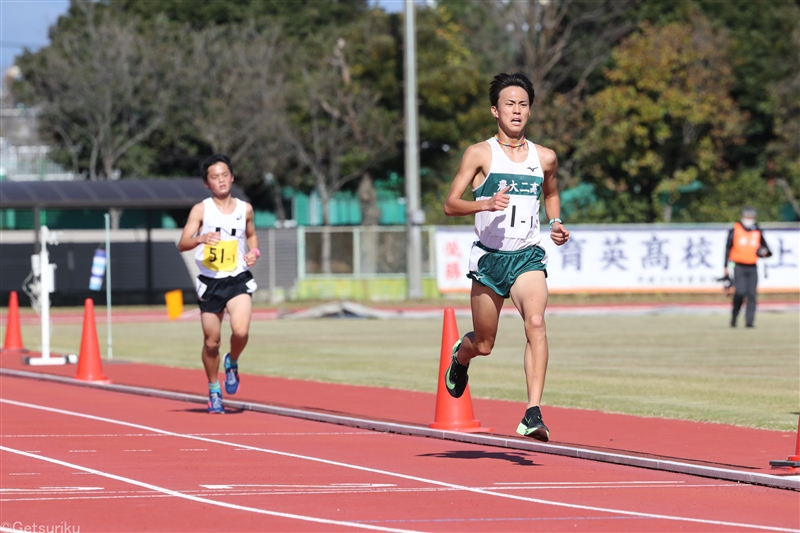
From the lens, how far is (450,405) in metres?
11.4

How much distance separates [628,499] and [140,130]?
163ft

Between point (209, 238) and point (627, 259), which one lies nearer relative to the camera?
point (209, 238)

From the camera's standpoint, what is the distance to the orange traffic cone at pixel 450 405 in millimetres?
11234

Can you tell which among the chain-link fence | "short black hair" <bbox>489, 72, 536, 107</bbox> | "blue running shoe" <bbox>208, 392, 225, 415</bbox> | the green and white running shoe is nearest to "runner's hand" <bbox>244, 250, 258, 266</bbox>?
"blue running shoe" <bbox>208, 392, 225, 415</bbox>

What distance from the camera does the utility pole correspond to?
38.8 metres

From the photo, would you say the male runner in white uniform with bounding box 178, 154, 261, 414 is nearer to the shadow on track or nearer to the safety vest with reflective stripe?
the shadow on track

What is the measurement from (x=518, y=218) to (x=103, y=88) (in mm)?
46004

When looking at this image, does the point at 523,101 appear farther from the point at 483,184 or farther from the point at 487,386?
the point at 487,386

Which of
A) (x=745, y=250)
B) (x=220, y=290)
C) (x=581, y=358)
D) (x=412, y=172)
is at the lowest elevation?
(x=581, y=358)

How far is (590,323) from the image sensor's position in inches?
1180

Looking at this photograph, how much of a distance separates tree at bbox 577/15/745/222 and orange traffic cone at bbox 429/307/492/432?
3819 cm

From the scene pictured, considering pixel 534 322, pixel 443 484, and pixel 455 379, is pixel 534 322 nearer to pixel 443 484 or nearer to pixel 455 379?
pixel 455 379

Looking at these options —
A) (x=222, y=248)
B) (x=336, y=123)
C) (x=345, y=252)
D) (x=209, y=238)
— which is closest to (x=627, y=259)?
(x=345, y=252)

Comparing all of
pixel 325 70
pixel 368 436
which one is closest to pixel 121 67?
pixel 325 70
